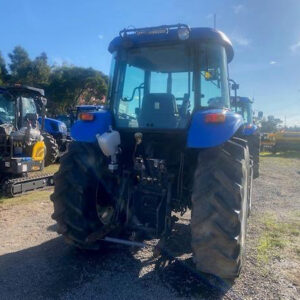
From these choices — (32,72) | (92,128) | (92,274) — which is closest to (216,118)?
(92,128)

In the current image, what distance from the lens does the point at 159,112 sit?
158 inches

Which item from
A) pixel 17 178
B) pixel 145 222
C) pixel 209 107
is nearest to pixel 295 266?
pixel 145 222

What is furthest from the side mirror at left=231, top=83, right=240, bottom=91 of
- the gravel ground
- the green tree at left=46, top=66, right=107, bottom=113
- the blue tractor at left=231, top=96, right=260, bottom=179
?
the green tree at left=46, top=66, right=107, bottom=113

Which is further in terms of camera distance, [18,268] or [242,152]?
[18,268]

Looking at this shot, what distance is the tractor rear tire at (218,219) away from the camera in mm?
3121

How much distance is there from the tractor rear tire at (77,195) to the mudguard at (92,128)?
129 millimetres

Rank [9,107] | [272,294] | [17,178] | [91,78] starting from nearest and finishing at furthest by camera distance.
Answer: [272,294], [17,178], [9,107], [91,78]

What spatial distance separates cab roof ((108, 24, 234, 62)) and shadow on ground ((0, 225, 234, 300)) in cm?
255

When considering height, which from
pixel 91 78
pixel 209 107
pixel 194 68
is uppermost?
pixel 91 78

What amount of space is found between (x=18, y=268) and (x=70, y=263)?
0.57 meters

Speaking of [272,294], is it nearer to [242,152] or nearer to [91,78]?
[242,152]

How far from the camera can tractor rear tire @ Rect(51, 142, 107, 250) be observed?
3.83 m

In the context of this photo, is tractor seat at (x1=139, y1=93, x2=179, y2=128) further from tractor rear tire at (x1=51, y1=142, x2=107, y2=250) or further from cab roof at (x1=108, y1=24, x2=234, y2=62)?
tractor rear tire at (x1=51, y1=142, x2=107, y2=250)

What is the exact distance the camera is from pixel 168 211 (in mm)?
3746
